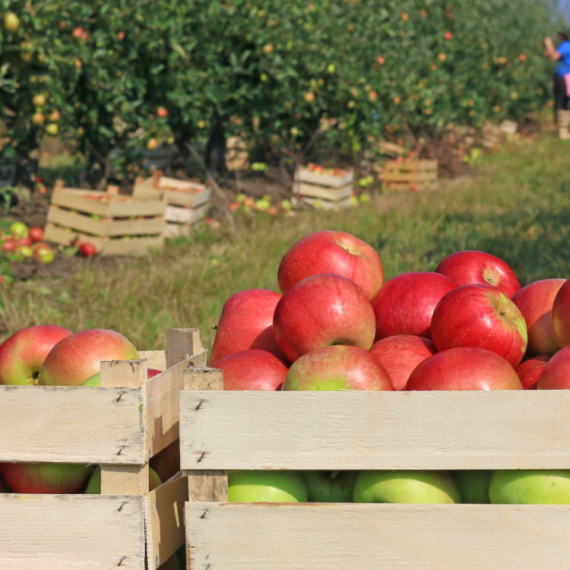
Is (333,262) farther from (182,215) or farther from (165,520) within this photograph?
(182,215)

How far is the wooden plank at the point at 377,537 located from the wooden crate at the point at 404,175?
8255 mm

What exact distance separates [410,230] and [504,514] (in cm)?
521

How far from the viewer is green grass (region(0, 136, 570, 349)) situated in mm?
4129

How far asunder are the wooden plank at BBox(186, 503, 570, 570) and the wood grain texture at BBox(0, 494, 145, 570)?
0.42ft

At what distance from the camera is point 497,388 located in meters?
1.50

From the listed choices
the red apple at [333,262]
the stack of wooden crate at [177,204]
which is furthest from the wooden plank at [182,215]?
the red apple at [333,262]

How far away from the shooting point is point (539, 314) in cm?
188

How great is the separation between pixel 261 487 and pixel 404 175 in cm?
850

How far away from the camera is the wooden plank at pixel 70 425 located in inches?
57.2

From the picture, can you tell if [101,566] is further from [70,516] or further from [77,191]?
[77,191]

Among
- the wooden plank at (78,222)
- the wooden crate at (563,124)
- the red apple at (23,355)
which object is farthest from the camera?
the wooden crate at (563,124)

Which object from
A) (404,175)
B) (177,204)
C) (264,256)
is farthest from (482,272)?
(404,175)

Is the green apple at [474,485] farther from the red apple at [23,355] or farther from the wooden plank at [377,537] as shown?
the red apple at [23,355]

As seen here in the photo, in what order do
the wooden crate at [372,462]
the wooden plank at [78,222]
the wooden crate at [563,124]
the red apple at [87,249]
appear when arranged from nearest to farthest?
1. the wooden crate at [372,462]
2. the red apple at [87,249]
3. the wooden plank at [78,222]
4. the wooden crate at [563,124]
